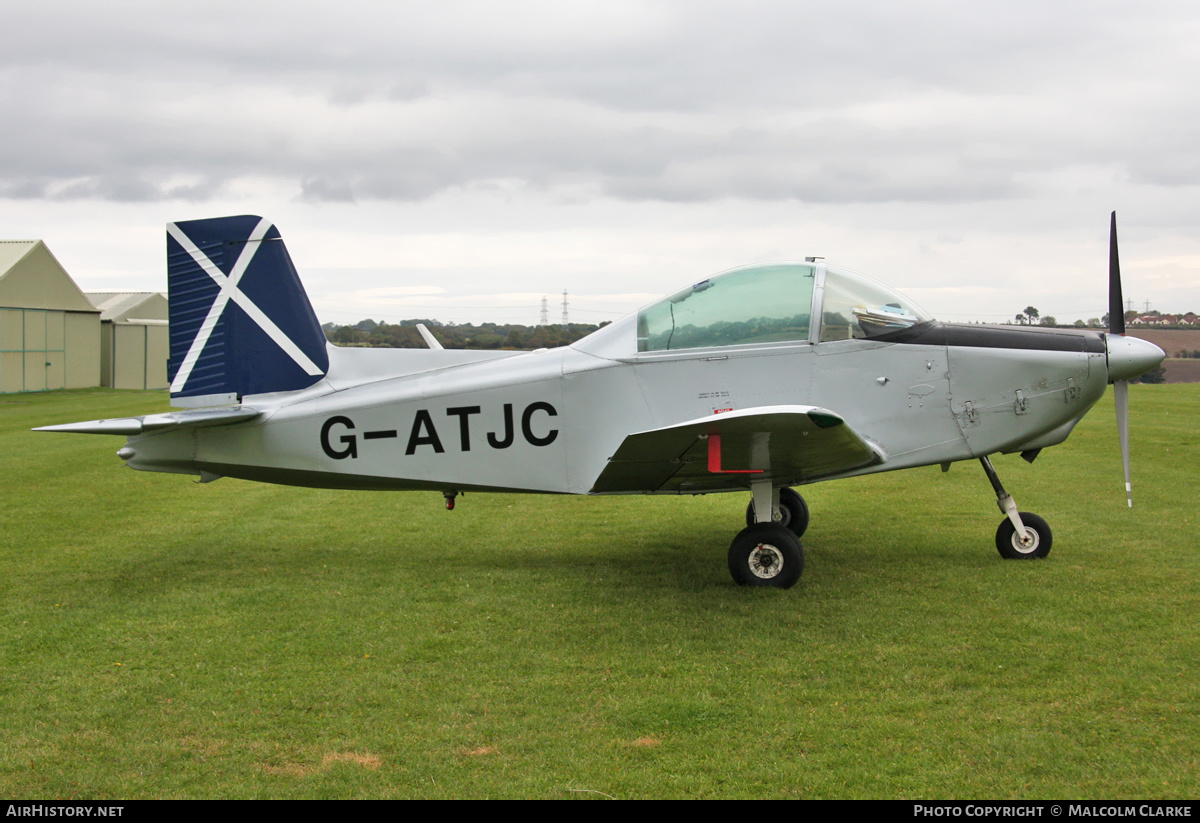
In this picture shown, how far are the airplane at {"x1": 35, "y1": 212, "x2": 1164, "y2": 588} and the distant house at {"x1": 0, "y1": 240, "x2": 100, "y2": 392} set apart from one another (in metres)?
33.3

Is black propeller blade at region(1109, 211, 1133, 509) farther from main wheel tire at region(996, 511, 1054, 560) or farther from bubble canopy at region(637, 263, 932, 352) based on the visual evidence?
bubble canopy at region(637, 263, 932, 352)

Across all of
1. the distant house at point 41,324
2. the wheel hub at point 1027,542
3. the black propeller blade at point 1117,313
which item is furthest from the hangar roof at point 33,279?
the black propeller blade at point 1117,313

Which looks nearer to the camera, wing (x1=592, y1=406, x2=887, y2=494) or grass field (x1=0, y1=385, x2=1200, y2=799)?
grass field (x1=0, y1=385, x2=1200, y2=799)

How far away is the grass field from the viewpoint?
3.97 metres

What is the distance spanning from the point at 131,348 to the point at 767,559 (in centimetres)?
4414

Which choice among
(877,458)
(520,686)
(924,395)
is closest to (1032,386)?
(924,395)

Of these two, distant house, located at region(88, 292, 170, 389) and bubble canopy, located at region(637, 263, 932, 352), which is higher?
distant house, located at region(88, 292, 170, 389)

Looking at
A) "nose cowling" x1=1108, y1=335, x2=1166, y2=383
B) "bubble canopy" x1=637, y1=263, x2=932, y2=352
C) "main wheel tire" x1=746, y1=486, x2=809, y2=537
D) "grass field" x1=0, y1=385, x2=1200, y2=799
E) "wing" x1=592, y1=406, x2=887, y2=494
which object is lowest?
"grass field" x1=0, y1=385, x2=1200, y2=799

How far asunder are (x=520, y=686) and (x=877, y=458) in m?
3.46

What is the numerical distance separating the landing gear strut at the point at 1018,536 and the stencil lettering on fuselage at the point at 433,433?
12.4 feet

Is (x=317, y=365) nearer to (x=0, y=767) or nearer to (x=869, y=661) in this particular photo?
(x=0, y=767)

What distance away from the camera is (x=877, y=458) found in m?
6.99

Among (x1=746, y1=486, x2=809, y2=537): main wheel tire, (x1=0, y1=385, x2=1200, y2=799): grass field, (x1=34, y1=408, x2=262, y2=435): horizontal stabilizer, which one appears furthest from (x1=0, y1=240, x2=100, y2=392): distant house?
(x1=746, y1=486, x2=809, y2=537): main wheel tire

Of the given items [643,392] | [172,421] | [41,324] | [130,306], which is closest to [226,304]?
[172,421]
